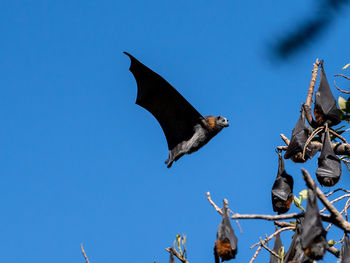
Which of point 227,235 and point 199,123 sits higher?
point 199,123

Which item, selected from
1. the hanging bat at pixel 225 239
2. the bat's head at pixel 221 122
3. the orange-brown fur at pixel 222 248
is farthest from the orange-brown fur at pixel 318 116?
the bat's head at pixel 221 122

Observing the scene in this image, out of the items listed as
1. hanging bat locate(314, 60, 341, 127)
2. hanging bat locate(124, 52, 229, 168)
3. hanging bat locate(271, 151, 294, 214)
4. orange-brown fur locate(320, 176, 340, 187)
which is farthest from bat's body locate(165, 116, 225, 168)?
orange-brown fur locate(320, 176, 340, 187)

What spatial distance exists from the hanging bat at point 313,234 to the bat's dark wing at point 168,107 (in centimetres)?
570

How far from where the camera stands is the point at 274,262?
762 cm

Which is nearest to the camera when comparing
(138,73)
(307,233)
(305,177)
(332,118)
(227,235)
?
(305,177)

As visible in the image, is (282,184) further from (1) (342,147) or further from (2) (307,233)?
(2) (307,233)

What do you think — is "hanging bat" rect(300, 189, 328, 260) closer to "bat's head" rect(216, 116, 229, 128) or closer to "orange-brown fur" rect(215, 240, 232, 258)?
"orange-brown fur" rect(215, 240, 232, 258)

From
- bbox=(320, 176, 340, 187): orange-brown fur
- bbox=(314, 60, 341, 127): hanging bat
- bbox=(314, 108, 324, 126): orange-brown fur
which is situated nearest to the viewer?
bbox=(320, 176, 340, 187): orange-brown fur

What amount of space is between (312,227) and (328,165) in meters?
1.79

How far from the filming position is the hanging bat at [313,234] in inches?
198

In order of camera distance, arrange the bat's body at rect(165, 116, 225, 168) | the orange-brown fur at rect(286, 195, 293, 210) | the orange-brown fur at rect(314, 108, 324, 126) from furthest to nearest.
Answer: the bat's body at rect(165, 116, 225, 168)
the orange-brown fur at rect(286, 195, 293, 210)
the orange-brown fur at rect(314, 108, 324, 126)

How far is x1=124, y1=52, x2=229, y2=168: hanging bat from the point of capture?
417 inches

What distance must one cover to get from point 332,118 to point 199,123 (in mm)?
4111

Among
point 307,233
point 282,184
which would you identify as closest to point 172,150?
point 282,184
